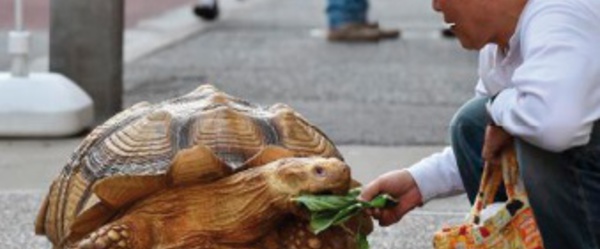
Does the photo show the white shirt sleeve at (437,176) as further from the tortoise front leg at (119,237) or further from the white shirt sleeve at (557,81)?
the tortoise front leg at (119,237)

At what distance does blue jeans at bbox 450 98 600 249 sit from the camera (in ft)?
10.5

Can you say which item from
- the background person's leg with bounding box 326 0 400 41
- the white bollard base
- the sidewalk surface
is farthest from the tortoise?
the background person's leg with bounding box 326 0 400 41

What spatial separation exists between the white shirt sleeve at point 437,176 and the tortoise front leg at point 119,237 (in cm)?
64

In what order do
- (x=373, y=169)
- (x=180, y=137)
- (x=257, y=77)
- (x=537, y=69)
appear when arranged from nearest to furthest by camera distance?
(x=537, y=69) → (x=180, y=137) → (x=373, y=169) → (x=257, y=77)

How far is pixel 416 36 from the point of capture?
37.0ft

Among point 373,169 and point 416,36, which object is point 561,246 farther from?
point 416,36

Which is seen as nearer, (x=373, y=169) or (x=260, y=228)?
(x=260, y=228)

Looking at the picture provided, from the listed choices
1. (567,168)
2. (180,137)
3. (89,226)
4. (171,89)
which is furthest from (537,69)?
(171,89)

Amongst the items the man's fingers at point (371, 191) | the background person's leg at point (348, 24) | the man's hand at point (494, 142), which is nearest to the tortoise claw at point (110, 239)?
the man's fingers at point (371, 191)

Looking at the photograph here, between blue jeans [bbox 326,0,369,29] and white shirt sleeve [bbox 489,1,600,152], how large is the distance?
7509mm

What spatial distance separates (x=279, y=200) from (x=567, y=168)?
1.96 feet

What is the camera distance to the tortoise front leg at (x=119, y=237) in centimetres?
335

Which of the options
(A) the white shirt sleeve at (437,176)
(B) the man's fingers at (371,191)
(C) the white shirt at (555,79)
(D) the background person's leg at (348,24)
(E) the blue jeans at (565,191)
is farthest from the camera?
(D) the background person's leg at (348,24)

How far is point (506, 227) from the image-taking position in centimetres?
325
